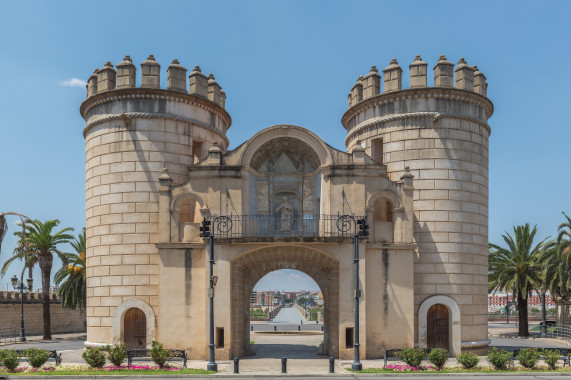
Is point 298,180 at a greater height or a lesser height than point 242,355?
greater

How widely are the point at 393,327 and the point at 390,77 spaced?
475 inches

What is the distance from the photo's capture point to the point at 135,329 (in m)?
27.7

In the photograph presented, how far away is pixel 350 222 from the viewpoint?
2625 centimetres

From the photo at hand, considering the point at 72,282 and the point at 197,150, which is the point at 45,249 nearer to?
the point at 72,282

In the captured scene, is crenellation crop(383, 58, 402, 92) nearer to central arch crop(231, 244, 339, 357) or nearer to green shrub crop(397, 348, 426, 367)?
central arch crop(231, 244, 339, 357)

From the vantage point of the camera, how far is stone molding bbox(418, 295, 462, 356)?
88.8 feet

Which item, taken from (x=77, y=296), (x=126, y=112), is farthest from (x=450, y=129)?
(x=77, y=296)

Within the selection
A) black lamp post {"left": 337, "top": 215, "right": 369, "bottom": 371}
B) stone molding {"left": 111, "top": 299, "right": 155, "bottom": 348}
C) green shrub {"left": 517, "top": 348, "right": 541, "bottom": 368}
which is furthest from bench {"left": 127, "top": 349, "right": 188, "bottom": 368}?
green shrub {"left": 517, "top": 348, "right": 541, "bottom": 368}

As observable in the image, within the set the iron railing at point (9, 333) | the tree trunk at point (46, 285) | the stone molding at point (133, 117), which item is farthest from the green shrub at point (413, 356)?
the iron railing at point (9, 333)

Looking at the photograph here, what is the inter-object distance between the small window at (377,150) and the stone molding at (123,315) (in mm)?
13289

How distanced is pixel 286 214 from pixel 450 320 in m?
9.18

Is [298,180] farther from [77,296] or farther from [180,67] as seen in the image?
[77,296]

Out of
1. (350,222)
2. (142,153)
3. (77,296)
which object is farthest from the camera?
(77,296)

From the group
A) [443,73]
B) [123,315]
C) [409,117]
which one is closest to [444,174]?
[409,117]
